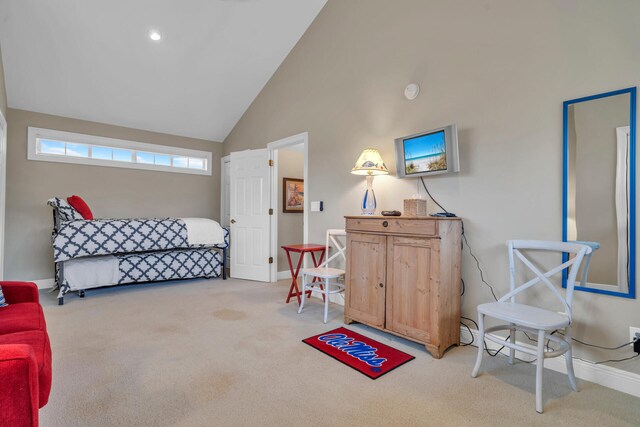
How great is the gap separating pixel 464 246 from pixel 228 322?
2.21m

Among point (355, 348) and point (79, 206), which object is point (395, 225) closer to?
point (355, 348)

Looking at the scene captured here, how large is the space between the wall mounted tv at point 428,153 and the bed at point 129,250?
121 inches

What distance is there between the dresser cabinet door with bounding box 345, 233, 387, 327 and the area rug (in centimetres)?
20

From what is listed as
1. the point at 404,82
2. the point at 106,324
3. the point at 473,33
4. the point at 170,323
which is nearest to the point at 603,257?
the point at 473,33

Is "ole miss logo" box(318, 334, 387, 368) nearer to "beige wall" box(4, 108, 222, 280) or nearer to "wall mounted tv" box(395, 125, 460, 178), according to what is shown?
"wall mounted tv" box(395, 125, 460, 178)

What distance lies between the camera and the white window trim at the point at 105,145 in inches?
172

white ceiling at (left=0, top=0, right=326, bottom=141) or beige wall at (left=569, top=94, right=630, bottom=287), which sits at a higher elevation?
white ceiling at (left=0, top=0, right=326, bottom=141)

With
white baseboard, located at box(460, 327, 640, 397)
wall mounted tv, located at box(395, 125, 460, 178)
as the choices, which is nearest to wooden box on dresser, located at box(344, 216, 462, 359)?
wall mounted tv, located at box(395, 125, 460, 178)

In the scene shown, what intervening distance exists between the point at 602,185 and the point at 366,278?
5.74 ft

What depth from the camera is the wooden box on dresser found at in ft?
7.61

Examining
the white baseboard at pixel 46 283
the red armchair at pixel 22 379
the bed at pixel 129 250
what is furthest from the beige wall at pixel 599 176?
the white baseboard at pixel 46 283

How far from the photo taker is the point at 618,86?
6.33 feet

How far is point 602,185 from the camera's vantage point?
6.53ft

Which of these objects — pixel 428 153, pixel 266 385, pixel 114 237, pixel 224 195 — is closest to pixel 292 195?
pixel 224 195
